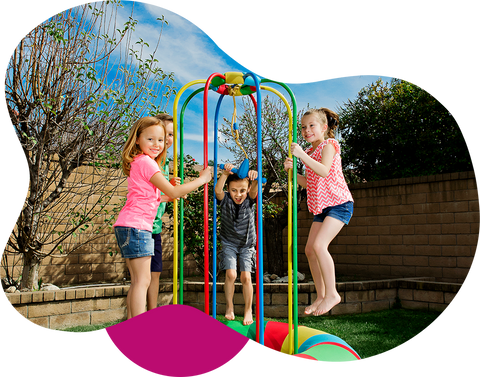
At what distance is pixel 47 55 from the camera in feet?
11.9

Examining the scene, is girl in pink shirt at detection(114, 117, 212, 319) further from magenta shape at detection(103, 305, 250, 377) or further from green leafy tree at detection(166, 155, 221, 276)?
green leafy tree at detection(166, 155, 221, 276)

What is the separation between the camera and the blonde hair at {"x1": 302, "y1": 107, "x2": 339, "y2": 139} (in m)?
2.58

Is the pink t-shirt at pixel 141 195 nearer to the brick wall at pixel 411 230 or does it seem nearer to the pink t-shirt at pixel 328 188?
the pink t-shirt at pixel 328 188

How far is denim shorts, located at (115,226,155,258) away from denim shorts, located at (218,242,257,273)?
0.71 meters

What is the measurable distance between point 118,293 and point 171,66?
2.79 m

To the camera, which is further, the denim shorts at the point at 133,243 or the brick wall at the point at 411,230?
the brick wall at the point at 411,230

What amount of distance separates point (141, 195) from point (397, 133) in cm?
240

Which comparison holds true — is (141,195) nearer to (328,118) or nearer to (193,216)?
(328,118)

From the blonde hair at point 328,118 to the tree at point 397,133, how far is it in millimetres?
398

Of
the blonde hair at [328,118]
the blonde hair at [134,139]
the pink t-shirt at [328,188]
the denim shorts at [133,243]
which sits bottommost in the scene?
the denim shorts at [133,243]

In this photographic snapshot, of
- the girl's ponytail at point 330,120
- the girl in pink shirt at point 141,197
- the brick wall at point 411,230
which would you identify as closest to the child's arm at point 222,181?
the girl in pink shirt at point 141,197

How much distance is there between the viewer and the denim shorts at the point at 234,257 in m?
2.87

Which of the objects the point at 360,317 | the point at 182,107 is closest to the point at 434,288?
the point at 360,317

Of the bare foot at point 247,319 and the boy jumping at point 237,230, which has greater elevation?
the boy jumping at point 237,230
